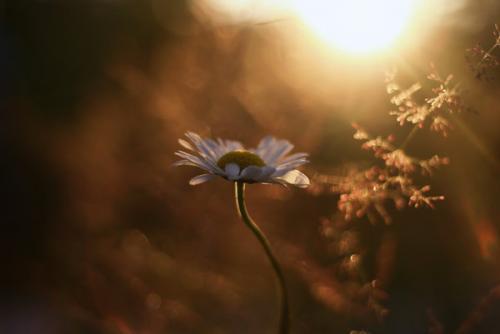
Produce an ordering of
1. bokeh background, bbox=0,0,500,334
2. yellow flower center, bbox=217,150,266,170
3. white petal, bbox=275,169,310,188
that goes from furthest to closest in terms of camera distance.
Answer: bokeh background, bbox=0,0,500,334 < yellow flower center, bbox=217,150,266,170 < white petal, bbox=275,169,310,188

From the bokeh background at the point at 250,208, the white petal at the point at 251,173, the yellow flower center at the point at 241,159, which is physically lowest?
the white petal at the point at 251,173

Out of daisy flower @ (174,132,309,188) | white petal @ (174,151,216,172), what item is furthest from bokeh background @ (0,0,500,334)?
white petal @ (174,151,216,172)

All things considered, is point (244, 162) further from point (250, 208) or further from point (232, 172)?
point (250, 208)

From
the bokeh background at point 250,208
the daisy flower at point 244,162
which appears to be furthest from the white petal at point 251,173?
the bokeh background at point 250,208

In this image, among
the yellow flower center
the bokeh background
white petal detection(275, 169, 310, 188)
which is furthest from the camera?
the bokeh background

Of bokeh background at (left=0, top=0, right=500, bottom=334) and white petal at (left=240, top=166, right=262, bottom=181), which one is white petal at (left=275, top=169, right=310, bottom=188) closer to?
white petal at (left=240, top=166, right=262, bottom=181)

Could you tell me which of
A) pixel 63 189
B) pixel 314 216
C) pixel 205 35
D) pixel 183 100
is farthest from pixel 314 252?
pixel 63 189

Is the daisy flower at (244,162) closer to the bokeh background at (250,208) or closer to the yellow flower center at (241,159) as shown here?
the yellow flower center at (241,159)
